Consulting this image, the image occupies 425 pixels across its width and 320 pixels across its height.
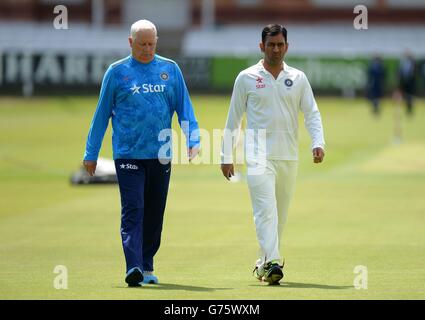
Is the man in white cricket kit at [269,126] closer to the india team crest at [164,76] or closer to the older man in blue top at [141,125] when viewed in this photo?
the older man in blue top at [141,125]

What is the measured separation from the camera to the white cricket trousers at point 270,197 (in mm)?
11547

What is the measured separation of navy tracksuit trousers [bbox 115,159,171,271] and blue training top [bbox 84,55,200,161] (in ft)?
0.40

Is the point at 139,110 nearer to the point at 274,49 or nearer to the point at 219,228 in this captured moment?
the point at 274,49

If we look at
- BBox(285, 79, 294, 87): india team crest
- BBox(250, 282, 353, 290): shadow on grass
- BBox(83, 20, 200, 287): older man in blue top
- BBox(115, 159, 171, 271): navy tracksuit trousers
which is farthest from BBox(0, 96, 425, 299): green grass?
BBox(285, 79, 294, 87): india team crest

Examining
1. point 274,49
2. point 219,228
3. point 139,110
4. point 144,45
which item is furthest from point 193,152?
point 219,228

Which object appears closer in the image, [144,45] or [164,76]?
[144,45]

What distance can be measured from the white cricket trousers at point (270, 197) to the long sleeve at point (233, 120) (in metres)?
0.25

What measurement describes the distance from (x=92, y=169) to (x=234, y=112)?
148cm

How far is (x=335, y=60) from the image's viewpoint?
189 feet

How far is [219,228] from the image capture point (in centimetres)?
1766

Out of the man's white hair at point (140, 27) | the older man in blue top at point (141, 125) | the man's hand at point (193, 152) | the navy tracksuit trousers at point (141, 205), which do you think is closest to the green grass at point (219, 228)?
the navy tracksuit trousers at point (141, 205)

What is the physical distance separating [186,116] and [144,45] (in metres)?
0.79

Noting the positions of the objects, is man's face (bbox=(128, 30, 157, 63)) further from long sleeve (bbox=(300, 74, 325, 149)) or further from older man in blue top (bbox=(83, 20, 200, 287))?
long sleeve (bbox=(300, 74, 325, 149))
